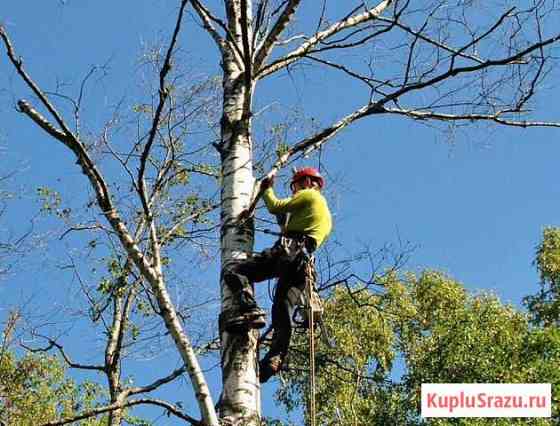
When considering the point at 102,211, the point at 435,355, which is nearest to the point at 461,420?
the point at 435,355

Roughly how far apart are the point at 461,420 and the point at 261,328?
10398 mm

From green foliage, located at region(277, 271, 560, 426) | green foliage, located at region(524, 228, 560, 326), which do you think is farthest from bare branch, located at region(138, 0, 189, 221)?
green foliage, located at region(524, 228, 560, 326)

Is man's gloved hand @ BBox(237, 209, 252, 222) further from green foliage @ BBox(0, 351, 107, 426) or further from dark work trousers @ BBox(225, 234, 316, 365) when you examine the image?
green foliage @ BBox(0, 351, 107, 426)

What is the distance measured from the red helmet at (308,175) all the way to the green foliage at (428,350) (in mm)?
9113

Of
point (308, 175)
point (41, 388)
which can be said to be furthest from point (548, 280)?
point (308, 175)

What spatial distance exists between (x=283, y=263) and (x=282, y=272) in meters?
0.05

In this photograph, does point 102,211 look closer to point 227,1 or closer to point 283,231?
point 283,231

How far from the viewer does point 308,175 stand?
512 centimetres

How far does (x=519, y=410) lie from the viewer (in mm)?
13953

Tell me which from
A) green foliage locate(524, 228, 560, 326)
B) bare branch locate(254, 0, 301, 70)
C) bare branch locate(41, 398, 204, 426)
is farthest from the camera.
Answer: green foliage locate(524, 228, 560, 326)

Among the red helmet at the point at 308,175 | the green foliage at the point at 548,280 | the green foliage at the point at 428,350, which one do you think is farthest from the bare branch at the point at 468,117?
the green foliage at the point at 548,280

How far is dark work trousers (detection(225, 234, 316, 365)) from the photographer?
4277 millimetres

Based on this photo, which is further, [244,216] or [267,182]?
[267,182]

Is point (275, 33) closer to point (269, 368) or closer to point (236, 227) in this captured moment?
point (236, 227)
